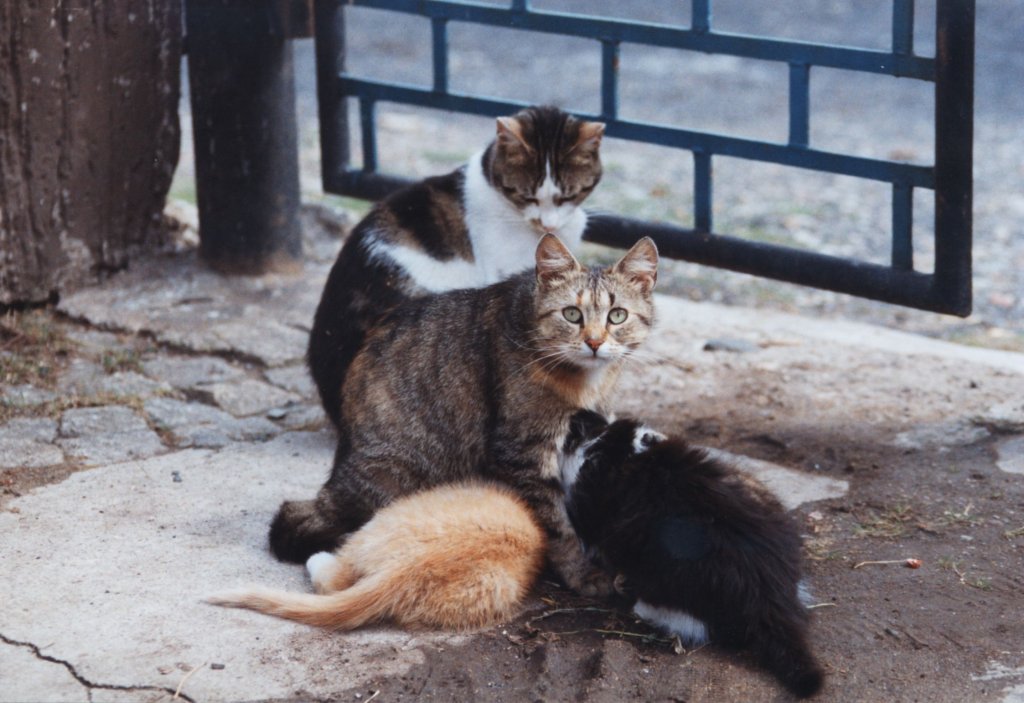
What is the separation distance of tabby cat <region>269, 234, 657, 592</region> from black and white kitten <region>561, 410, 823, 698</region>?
126 mm

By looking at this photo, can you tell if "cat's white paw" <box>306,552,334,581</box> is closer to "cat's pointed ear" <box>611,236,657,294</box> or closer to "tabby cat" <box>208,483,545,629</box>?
"tabby cat" <box>208,483,545,629</box>

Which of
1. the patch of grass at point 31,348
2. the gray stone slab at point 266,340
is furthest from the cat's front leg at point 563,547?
the patch of grass at point 31,348

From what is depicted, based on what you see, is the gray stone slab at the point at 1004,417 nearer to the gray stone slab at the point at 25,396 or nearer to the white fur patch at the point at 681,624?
the white fur patch at the point at 681,624

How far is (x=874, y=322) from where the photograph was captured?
655cm

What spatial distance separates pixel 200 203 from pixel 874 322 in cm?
333

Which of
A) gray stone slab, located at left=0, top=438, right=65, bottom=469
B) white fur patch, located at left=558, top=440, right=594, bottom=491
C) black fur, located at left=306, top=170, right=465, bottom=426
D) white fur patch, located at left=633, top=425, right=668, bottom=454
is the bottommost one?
gray stone slab, located at left=0, top=438, right=65, bottom=469

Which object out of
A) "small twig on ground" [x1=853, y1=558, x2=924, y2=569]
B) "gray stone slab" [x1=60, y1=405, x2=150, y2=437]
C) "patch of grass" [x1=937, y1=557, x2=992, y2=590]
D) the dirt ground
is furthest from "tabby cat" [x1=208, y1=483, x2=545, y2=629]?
"gray stone slab" [x1=60, y1=405, x2=150, y2=437]

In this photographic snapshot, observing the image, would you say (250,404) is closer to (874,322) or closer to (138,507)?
(138,507)

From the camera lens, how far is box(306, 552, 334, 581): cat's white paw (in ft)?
11.7

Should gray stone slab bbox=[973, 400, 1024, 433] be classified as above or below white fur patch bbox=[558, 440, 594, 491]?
below

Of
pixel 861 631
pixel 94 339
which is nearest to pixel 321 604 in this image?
pixel 861 631

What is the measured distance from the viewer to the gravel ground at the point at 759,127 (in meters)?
7.02

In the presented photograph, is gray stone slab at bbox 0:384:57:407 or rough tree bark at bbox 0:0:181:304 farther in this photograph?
rough tree bark at bbox 0:0:181:304

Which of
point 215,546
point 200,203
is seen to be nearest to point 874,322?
point 200,203
